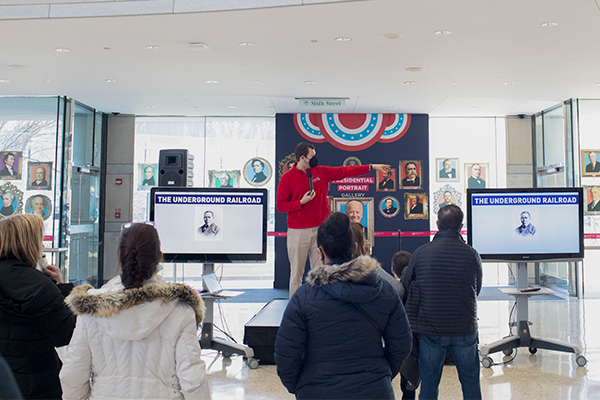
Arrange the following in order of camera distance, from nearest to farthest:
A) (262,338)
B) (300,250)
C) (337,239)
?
1. (337,239)
2. (262,338)
3. (300,250)

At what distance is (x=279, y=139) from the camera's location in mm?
9141

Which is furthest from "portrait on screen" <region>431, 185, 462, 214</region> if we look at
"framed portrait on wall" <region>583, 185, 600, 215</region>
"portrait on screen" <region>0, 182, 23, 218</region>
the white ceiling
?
"portrait on screen" <region>0, 182, 23, 218</region>

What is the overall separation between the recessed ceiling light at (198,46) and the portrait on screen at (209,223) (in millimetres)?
2043

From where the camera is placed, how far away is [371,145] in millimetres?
9180

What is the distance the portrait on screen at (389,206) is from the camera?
912 centimetres

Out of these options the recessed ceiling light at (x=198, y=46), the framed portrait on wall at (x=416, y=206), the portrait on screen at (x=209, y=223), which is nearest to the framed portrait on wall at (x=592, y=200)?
the framed portrait on wall at (x=416, y=206)

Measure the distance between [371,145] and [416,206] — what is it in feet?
4.59

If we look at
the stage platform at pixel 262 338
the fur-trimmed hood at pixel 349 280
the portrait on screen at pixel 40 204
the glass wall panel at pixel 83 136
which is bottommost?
the stage platform at pixel 262 338

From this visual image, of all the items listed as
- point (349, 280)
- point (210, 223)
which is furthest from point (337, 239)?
point (210, 223)

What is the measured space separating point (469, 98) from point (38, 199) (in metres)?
7.21

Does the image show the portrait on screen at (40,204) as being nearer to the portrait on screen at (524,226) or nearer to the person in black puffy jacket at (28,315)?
the person in black puffy jacket at (28,315)

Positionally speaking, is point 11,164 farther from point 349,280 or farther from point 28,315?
point 349,280

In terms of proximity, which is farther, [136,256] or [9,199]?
[9,199]

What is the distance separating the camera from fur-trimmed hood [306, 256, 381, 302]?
5.86ft
